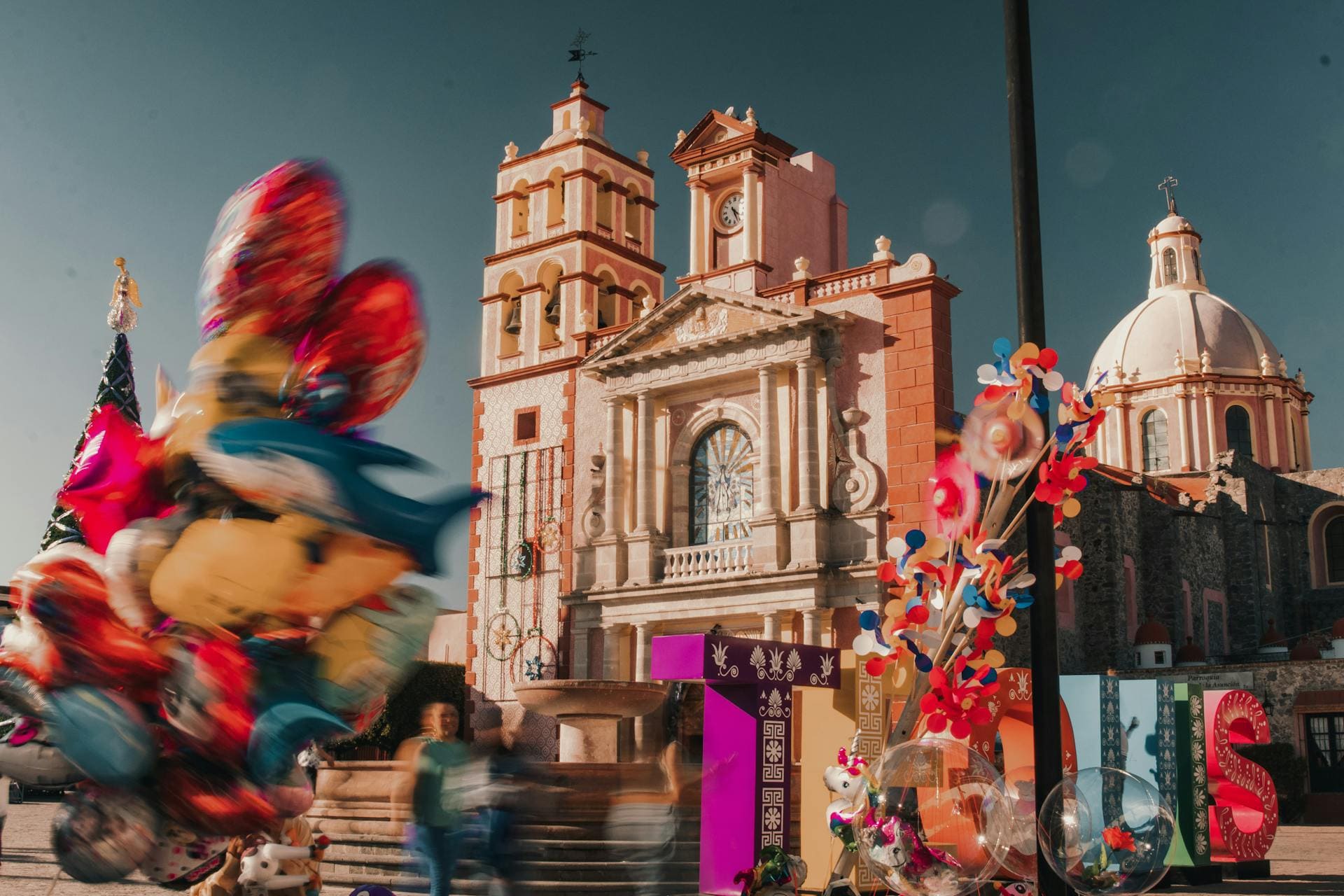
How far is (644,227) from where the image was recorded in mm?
28438

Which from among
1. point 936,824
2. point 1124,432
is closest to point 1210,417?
point 1124,432

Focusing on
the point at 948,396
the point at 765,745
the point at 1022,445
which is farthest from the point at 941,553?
the point at 948,396

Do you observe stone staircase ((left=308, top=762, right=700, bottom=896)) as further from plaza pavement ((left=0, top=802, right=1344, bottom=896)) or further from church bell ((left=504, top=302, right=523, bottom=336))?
church bell ((left=504, top=302, right=523, bottom=336))

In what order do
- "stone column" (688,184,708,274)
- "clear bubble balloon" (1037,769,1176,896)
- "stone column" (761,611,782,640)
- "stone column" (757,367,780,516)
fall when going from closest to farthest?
"clear bubble balloon" (1037,769,1176,896), "stone column" (761,611,782,640), "stone column" (757,367,780,516), "stone column" (688,184,708,274)

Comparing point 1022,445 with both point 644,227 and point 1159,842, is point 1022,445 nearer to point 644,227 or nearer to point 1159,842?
point 1159,842

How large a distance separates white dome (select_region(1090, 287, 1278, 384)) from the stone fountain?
40787 millimetres

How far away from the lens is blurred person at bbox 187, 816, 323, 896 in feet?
17.0

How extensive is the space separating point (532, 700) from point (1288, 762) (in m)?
23.8

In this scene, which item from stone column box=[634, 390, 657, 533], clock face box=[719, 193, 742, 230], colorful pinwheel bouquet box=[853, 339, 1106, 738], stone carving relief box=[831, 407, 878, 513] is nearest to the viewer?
colorful pinwheel bouquet box=[853, 339, 1106, 738]

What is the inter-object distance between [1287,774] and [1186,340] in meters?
25.8

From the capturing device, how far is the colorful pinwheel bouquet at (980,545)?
6859mm

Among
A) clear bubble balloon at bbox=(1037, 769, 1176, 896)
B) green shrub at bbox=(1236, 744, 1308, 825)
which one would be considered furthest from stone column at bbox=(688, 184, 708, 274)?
clear bubble balloon at bbox=(1037, 769, 1176, 896)

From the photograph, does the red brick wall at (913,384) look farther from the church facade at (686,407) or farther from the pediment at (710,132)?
the pediment at (710,132)

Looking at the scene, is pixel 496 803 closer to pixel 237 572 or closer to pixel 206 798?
pixel 206 798
